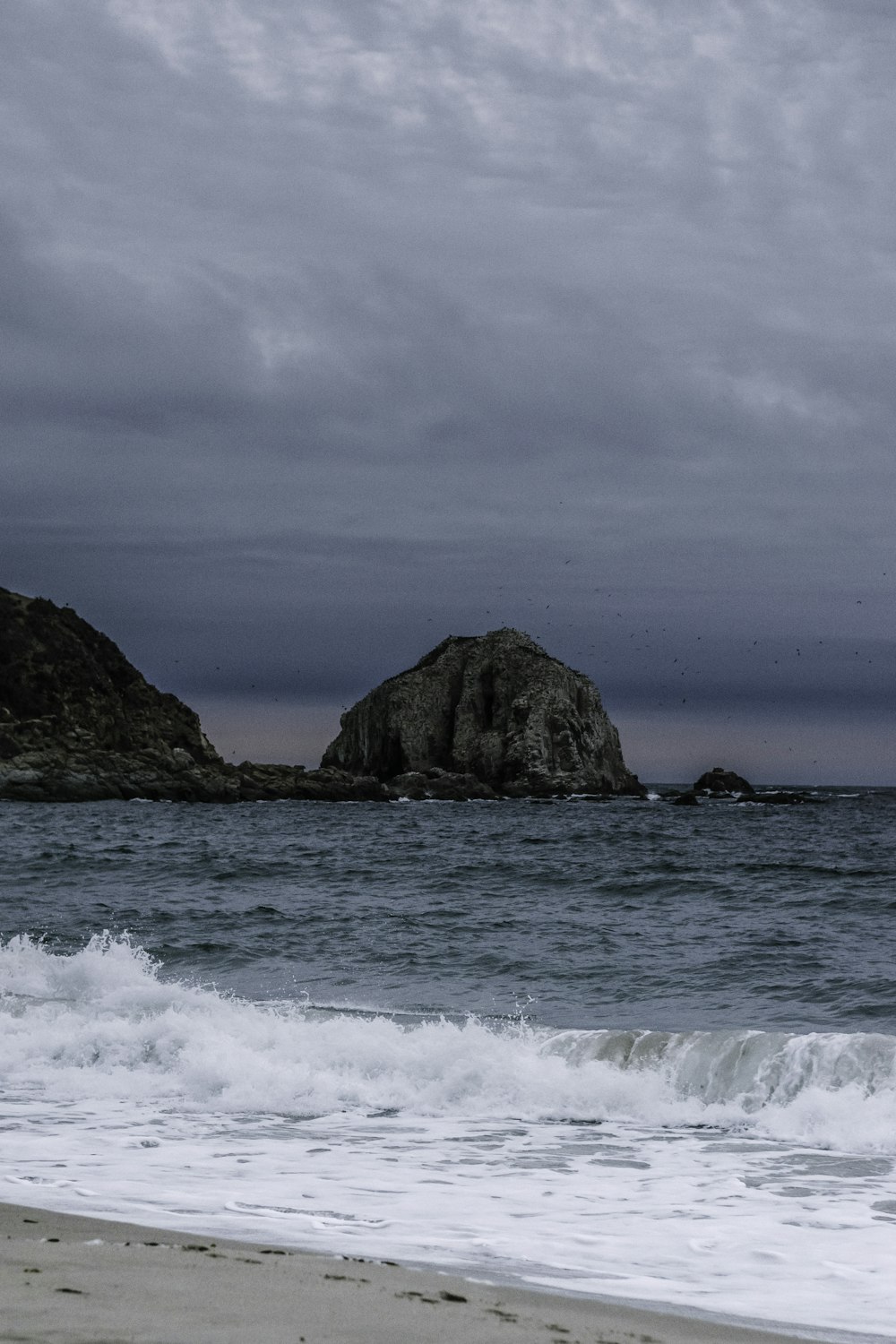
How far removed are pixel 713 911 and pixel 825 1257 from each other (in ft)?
54.6

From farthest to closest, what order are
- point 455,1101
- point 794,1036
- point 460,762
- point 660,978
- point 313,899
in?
point 460,762
point 313,899
point 660,978
point 794,1036
point 455,1101

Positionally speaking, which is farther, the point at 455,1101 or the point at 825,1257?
the point at 455,1101

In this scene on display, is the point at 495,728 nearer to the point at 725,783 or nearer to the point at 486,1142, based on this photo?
the point at 725,783

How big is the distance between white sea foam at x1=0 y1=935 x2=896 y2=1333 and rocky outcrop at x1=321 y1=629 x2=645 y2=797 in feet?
386

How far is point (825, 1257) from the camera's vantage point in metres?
6.00

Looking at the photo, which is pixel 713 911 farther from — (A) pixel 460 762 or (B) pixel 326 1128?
(A) pixel 460 762

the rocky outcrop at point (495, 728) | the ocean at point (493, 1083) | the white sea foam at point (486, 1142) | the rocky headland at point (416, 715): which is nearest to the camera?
the white sea foam at point (486, 1142)

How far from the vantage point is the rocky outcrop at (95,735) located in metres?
96.1

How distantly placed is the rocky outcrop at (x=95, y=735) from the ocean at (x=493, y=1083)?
74614 mm

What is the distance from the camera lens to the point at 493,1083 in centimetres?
1041

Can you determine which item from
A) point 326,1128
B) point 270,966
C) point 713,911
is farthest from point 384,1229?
point 713,911

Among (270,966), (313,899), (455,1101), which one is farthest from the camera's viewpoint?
(313,899)

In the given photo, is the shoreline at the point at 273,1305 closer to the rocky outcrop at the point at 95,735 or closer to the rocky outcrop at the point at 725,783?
the rocky outcrop at the point at 95,735

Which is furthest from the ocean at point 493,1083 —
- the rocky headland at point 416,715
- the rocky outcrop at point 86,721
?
the rocky headland at point 416,715
